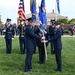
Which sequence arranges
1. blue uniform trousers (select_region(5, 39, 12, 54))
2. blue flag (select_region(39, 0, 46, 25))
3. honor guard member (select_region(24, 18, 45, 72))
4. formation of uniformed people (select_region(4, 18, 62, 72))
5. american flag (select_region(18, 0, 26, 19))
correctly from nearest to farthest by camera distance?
1. honor guard member (select_region(24, 18, 45, 72))
2. formation of uniformed people (select_region(4, 18, 62, 72))
3. blue flag (select_region(39, 0, 46, 25))
4. blue uniform trousers (select_region(5, 39, 12, 54))
5. american flag (select_region(18, 0, 26, 19))

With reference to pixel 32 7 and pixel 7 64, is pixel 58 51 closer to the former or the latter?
pixel 7 64

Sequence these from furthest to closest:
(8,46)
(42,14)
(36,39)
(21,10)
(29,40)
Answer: (21,10), (8,46), (42,14), (36,39), (29,40)

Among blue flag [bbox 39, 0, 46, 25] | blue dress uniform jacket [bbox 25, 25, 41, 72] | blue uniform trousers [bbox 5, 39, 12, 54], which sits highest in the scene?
blue flag [bbox 39, 0, 46, 25]

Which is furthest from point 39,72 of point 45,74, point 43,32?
point 43,32

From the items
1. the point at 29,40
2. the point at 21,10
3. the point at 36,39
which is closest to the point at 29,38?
the point at 29,40

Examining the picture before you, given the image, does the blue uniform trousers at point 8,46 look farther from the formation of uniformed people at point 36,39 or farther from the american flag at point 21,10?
the american flag at point 21,10

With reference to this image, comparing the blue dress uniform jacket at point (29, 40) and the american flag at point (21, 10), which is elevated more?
the american flag at point (21, 10)

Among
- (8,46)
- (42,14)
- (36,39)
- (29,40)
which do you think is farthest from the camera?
(8,46)

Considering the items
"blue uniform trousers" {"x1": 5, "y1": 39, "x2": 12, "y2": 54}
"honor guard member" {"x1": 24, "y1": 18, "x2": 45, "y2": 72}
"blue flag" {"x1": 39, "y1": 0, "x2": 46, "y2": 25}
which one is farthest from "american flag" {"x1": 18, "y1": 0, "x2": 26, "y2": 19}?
"honor guard member" {"x1": 24, "y1": 18, "x2": 45, "y2": 72}

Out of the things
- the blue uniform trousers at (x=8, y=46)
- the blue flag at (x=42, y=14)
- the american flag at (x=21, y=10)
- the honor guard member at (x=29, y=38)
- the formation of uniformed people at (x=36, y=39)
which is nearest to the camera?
the honor guard member at (x=29, y=38)

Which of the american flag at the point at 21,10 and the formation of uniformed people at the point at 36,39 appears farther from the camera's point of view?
the american flag at the point at 21,10

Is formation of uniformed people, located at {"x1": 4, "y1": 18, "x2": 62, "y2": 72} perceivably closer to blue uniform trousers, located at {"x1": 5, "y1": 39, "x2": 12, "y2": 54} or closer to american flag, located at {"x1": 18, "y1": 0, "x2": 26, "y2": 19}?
blue uniform trousers, located at {"x1": 5, "y1": 39, "x2": 12, "y2": 54}

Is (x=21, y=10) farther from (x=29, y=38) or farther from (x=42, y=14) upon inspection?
(x=29, y=38)

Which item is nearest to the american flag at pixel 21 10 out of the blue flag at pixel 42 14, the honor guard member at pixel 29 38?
the blue flag at pixel 42 14
